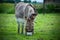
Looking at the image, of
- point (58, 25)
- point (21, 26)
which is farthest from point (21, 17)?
point (58, 25)

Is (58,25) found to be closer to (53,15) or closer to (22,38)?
(53,15)

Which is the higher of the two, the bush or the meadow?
the bush

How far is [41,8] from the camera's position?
A: 4961mm

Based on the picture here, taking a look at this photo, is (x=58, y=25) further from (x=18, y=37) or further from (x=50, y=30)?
(x=18, y=37)

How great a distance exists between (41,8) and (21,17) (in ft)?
0.90

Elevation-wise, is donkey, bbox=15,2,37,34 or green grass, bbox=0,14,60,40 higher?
donkey, bbox=15,2,37,34

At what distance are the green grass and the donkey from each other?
6cm

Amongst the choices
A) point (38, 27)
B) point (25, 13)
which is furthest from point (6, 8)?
point (38, 27)

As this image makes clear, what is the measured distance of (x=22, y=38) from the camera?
496 centimetres

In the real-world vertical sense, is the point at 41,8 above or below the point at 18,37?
above

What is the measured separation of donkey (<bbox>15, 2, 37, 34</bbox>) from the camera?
493 centimetres

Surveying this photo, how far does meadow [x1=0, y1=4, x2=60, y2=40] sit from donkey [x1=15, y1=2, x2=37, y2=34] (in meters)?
0.06

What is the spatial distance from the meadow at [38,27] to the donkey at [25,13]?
0.06 metres

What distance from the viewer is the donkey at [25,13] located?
493 centimetres
